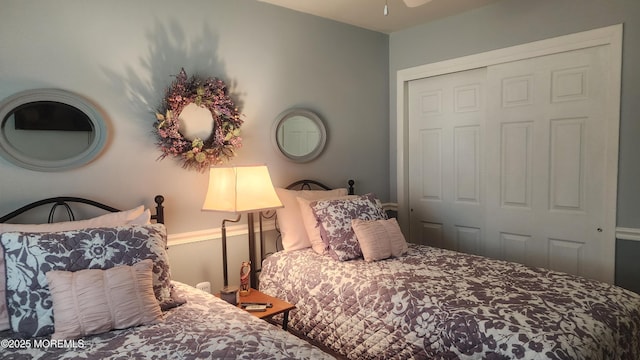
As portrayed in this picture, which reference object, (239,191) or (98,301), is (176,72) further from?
(98,301)

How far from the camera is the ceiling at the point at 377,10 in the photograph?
10.2 ft

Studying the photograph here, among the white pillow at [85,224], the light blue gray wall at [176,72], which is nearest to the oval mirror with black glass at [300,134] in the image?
the light blue gray wall at [176,72]

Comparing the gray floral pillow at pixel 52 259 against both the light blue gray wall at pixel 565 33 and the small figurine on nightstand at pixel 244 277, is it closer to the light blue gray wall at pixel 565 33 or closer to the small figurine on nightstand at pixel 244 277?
the small figurine on nightstand at pixel 244 277

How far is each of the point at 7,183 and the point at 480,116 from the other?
3.14m

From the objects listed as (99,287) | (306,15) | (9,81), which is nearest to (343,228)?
(99,287)

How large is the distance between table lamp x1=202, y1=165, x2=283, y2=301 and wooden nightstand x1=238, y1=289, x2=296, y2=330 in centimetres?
16

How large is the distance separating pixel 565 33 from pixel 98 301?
3.16 meters

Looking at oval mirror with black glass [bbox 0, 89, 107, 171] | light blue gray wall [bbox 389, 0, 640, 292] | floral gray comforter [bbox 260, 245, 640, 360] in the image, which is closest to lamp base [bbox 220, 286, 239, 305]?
floral gray comforter [bbox 260, 245, 640, 360]

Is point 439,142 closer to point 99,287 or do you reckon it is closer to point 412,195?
point 412,195

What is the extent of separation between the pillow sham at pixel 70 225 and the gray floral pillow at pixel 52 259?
31 mm

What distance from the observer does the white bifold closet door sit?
2.84 m

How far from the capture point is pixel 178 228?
267 centimetres

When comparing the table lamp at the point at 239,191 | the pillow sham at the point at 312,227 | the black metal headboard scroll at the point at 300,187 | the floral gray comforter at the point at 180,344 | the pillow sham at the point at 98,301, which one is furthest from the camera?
the black metal headboard scroll at the point at 300,187

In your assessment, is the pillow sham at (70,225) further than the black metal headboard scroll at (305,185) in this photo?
No
